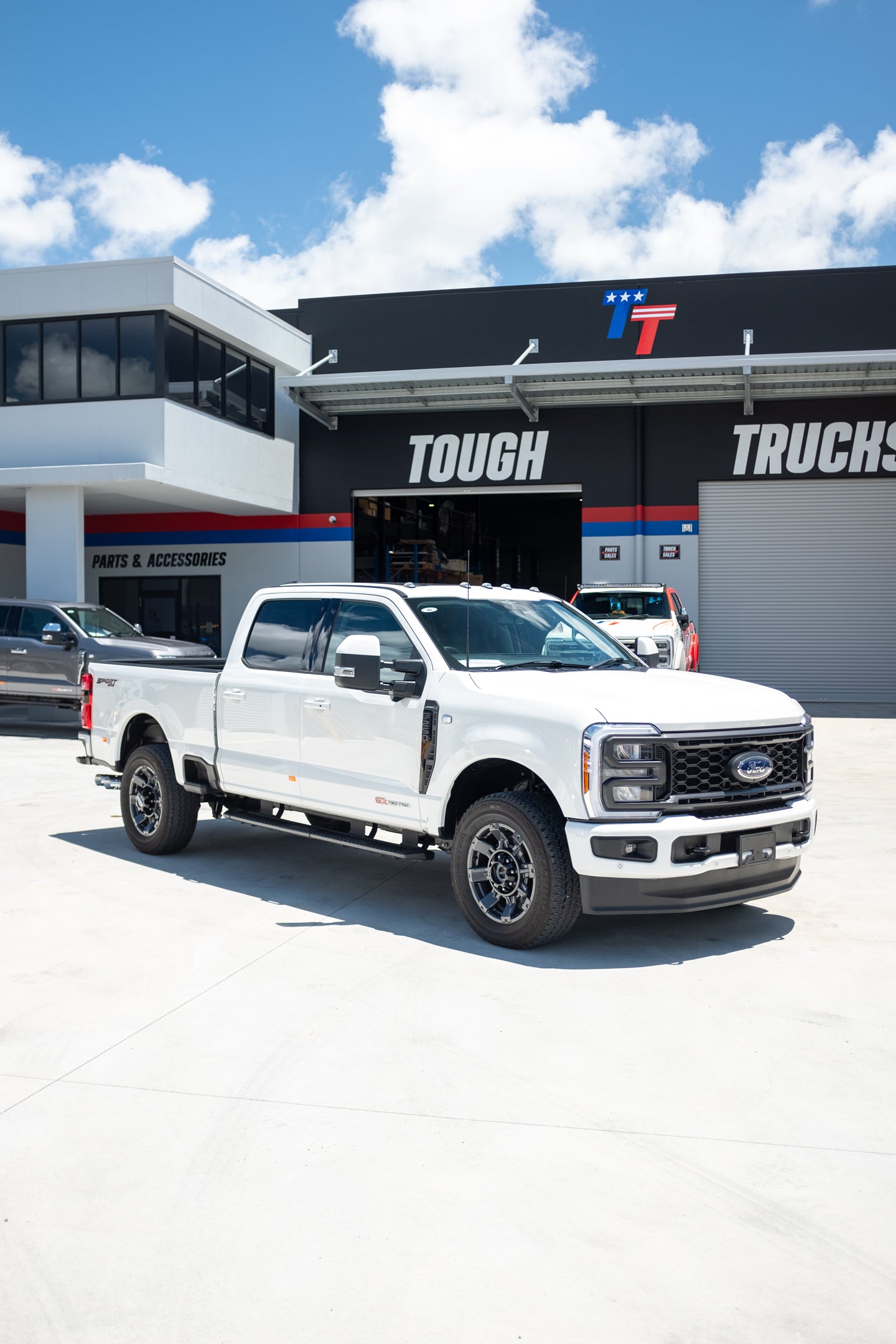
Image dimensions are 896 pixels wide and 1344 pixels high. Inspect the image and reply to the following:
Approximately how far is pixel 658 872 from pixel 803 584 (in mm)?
18962

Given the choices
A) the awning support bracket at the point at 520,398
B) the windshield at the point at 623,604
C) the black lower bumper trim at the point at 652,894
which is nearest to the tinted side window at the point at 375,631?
the black lower bumper trim at the point at 652,894

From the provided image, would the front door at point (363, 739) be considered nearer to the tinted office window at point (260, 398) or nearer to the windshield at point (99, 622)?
the windshield at point (99, 622)

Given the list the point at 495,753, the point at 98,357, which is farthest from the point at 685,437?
the point at 495,753

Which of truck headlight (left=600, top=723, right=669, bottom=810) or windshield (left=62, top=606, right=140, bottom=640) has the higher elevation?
windshield (left=62, top=606, right=140, bottom=640)

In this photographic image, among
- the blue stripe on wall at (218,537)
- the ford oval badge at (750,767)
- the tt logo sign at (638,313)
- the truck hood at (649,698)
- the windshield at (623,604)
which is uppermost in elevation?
the tt logo sign at (638,313)

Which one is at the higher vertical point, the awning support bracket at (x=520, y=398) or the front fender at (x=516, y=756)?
the awning support bracket at (x=520, y=398)

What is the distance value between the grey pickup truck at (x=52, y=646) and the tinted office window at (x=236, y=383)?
270 inches

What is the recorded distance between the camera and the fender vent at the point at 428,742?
625cm

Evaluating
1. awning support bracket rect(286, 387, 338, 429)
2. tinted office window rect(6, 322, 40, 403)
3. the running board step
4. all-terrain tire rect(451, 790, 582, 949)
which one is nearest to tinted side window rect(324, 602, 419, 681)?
the running board step

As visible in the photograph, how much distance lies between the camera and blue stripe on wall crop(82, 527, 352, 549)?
981 inches

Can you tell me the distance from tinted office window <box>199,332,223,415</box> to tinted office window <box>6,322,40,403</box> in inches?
112

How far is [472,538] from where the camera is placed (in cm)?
3247

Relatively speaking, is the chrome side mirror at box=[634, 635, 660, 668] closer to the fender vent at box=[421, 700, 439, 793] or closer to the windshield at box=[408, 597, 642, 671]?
the windshield at box=[408, 597, 642, 671]

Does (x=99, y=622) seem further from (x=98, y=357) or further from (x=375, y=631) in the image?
(x=375, y=631)
